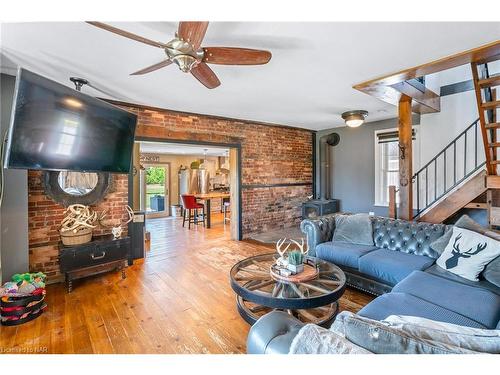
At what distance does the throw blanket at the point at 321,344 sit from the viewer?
34.9 inches

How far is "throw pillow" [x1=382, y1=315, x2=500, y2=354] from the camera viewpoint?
902 mm

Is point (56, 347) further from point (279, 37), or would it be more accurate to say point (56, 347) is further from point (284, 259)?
point (279, 37)

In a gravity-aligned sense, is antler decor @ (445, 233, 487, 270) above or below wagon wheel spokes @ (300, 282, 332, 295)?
above

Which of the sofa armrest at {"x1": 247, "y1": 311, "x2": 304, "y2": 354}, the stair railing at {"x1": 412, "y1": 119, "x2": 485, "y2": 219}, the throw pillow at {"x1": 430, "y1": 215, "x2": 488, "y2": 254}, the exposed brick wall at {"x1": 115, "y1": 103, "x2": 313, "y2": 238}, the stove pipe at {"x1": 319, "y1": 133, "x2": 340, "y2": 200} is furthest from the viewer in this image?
the stove pipe at {"x1": 319, "y1": 133, "x2": 340, "y2": 200}

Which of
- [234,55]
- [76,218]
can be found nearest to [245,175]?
[76,218]

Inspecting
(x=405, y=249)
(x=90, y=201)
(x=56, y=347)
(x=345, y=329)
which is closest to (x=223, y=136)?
(x=90, y=201)

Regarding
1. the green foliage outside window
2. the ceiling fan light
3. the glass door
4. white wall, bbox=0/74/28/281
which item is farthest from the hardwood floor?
the green foliage outside window

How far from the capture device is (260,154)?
559cm

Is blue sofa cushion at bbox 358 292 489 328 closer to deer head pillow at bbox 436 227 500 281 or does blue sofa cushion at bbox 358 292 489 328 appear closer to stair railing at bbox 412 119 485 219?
deer head pillow at bbox 436 227 500 281

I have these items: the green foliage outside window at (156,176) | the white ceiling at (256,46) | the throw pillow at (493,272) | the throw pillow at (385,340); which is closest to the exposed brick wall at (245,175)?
the white ceiling at (256,46)

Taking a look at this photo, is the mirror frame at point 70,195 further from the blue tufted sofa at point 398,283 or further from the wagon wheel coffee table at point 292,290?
the blue tufted sofa at point 398,283

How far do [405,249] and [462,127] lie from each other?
2.53 m

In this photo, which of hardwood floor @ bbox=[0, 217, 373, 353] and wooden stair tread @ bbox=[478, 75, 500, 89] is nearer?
hardwood floor @ bbox=[0, 217, 373, 353]

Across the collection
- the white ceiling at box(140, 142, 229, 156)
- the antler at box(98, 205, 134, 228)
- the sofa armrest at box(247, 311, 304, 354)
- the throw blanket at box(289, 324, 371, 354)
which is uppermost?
the white ceiling at box(140, 142, 229, 156)
